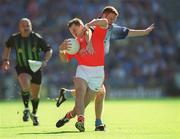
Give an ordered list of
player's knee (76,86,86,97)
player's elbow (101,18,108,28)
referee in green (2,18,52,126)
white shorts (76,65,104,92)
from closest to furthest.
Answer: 1. player's elbow (101,18,108,28)
2. player's knee (76,86,86,97)
3. white shorts (76,65,104,92)
4. referee in green (2,18,52,126)

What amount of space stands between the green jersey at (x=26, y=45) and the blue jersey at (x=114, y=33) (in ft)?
10.7

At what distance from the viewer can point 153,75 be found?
116 feet

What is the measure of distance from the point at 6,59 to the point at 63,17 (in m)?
19.4

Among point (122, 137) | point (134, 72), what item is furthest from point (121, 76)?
point (122, 137)

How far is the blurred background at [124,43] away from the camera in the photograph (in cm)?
3397

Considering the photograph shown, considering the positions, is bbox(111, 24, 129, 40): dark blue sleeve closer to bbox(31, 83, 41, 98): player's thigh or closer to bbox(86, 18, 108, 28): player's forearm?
bbox(86, 18, 108, 28): player's forearm

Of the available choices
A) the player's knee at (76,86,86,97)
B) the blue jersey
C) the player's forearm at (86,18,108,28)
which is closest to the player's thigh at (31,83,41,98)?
the blue jersey

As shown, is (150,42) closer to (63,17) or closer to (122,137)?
(63,17)

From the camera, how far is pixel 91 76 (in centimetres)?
1377

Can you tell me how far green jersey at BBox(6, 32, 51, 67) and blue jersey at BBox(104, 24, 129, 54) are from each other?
10.7 ft

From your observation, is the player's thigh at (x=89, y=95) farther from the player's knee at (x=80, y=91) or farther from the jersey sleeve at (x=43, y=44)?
the jersey sleeve at (x=43, y=44)

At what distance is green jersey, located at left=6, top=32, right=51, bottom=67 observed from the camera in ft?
57.7

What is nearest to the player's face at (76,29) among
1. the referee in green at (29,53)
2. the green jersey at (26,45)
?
the referee in green at (29,53)

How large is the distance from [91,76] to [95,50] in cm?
48
